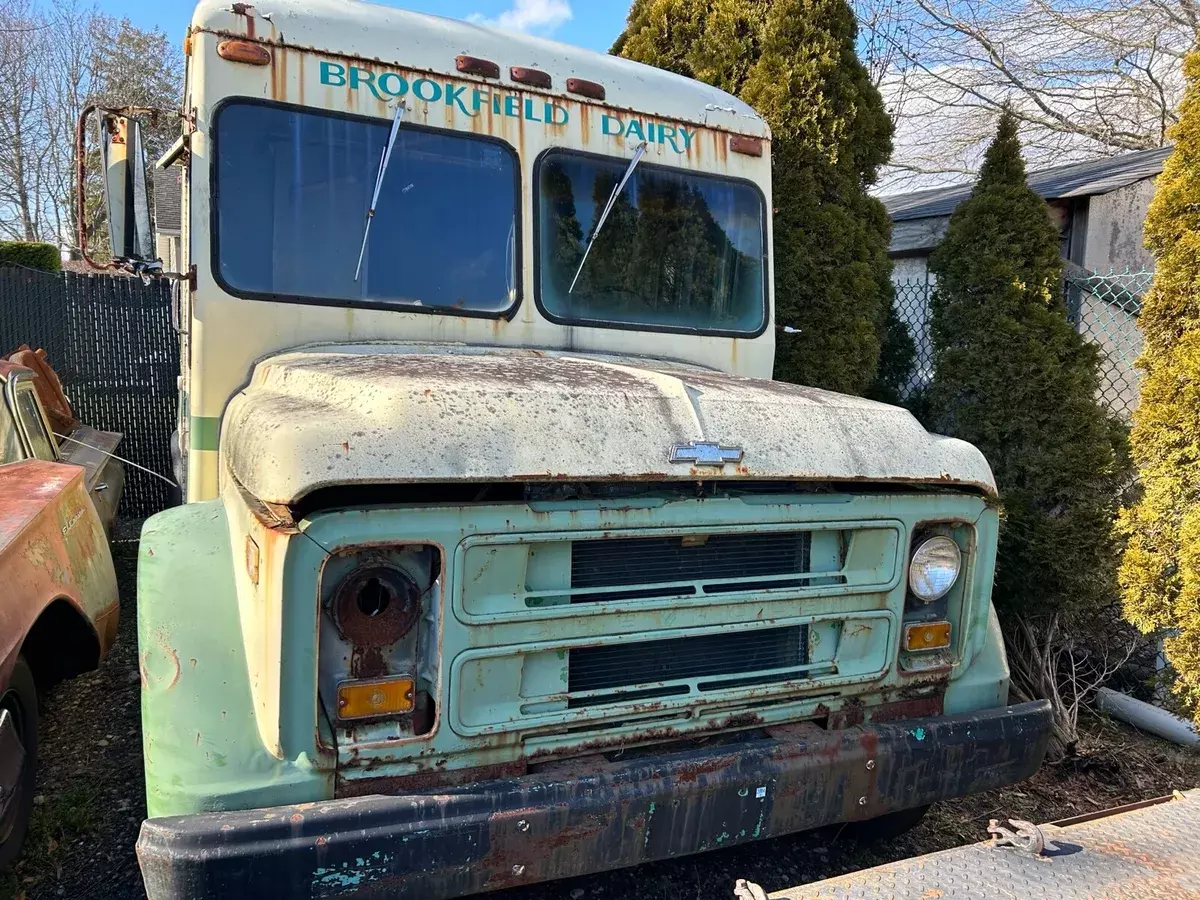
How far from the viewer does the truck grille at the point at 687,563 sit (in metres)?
2.28

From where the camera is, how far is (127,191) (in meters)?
3.15

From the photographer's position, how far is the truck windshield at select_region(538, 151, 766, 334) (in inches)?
136

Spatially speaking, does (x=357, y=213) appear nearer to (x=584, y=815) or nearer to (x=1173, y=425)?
(x=584, y=815)

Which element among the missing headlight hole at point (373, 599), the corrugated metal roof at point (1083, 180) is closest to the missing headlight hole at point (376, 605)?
the missing headlight hole at point (373, 599)

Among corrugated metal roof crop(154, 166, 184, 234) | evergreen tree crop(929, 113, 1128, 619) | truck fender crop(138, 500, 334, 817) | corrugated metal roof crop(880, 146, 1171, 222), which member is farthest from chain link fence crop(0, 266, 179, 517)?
corrugated metal roof crop(880, 146, 1171, 222)

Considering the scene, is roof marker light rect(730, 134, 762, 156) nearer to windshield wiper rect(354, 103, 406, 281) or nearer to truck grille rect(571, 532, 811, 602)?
windshield wiper rect(354, 103, 406, 281)

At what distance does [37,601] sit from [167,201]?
5.92ft

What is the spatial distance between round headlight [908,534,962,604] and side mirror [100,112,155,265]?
2.86m

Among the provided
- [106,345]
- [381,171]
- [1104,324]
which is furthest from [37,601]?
[106,345]

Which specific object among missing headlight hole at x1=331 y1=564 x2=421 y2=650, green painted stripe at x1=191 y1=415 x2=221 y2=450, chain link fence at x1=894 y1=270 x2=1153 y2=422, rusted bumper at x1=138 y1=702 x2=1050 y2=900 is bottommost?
rusted bumper at x1=138 y1=702 x2=1050 y2=900

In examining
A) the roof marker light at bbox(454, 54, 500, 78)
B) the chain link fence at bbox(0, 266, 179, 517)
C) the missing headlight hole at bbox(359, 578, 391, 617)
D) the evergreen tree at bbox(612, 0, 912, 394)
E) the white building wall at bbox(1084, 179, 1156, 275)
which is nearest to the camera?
the missing headlight hole at bbox(359, 578, 391, 617)

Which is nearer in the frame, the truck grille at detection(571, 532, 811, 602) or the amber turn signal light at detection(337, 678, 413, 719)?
the amber turn signal light at detection(337, 678, 413, 719)

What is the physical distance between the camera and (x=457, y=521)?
6.71ft

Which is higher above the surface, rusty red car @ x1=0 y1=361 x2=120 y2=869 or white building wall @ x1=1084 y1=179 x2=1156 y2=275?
white building wall @ x1=1084 y1=179 x2=1156 y2=275
